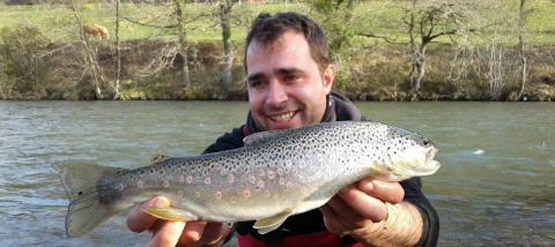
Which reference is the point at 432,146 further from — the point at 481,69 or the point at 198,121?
the point at 481,69

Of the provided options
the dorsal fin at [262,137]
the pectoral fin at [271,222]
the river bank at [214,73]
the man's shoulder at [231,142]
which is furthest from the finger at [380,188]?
the river bank at [214,73]

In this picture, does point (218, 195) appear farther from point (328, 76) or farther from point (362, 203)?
point (328, 76)

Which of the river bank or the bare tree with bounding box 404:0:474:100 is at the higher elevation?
the bare tree with bounding box 404:0:474:100

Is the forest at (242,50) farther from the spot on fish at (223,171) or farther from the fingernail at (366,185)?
the fingernail at (366,185)

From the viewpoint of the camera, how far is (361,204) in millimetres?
3084

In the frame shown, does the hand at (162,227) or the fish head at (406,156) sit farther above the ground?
the fish head at (406,156)

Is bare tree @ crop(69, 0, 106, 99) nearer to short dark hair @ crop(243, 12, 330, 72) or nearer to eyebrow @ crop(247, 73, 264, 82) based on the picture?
short dark hair @ crop(243, 12, 330, 72)

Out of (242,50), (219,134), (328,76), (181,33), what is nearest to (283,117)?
(328,76)

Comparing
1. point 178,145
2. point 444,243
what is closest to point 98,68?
point 178,145

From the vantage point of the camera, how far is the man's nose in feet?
12.2

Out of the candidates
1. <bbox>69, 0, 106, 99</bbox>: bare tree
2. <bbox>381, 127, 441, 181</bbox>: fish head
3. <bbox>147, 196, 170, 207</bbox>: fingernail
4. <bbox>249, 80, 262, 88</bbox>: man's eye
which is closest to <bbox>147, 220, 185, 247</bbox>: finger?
<bbox>147, 196, 170, 207</bbox>: fingernail

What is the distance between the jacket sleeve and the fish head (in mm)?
655

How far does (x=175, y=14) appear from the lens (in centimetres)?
3500

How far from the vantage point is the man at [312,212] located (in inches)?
126
